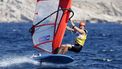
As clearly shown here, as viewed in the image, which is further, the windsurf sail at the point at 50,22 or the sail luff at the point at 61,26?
the sail luff at the point at 61,26

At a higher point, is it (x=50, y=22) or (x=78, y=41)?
(x=50, y=22)

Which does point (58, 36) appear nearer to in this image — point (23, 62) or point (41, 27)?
point (41, 27)

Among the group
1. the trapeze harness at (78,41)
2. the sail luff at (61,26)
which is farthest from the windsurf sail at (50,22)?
the trapeze harness at (78,41)

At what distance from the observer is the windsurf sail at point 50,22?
30188 millimetres

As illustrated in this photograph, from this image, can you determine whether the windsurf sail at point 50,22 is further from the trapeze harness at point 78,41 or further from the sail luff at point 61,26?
the trapeze harness at point 78,41

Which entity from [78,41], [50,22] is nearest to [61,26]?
[50,22]

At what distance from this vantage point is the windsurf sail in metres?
30.2

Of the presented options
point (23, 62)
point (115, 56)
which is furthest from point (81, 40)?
point (115, 56)

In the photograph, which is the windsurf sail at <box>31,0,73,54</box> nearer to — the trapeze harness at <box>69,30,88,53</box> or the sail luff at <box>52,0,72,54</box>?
the sail luff at <box>52,0,72,54</box>

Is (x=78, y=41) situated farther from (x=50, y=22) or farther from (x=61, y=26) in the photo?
(x=50, y=22)

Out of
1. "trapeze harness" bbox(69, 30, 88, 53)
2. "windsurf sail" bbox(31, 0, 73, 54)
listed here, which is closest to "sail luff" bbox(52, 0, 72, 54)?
"windsurf sail" bbox(31, 0, 73, 54)

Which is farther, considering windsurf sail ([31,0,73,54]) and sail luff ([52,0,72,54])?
sail luff ([52,0,72,54])

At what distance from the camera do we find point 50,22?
99.8ft

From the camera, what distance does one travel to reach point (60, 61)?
1194 inches
